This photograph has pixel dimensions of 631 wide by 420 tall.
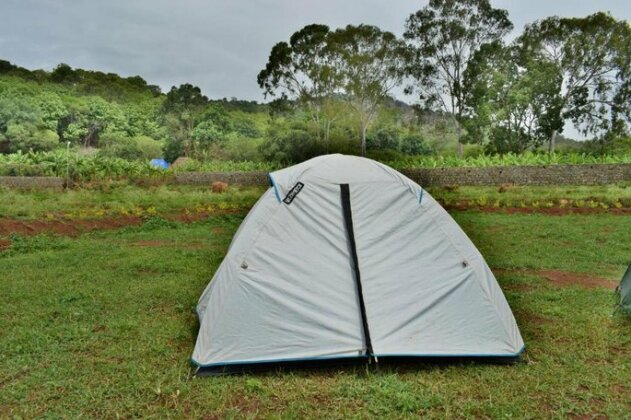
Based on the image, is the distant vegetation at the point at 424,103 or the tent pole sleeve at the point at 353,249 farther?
the distant vegetation at the point at 424,103

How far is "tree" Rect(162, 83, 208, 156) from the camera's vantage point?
50719 millimetres

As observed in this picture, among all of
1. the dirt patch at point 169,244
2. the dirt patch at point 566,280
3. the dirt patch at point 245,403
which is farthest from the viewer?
the dirt patch at point 169,244

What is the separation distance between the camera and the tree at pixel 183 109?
5072cm

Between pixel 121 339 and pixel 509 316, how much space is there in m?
3.70

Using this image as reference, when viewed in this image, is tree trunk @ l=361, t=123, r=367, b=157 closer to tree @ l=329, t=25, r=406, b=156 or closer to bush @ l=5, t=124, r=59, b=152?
tree @ l=329, t=25, r=406, b=156

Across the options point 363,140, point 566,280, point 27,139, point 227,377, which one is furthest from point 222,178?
point 27,139

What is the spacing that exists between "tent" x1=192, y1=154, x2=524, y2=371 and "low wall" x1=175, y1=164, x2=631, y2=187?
18999 mm

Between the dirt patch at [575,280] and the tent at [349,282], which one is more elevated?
the tent at [349,282]

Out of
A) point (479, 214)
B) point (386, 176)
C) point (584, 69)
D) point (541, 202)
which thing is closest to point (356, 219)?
point (386, 176)

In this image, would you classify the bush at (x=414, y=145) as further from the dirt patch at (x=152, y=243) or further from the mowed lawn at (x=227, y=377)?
the mowed lawn at (x=227, y=377)

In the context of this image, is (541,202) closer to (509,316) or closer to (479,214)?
(479,214)

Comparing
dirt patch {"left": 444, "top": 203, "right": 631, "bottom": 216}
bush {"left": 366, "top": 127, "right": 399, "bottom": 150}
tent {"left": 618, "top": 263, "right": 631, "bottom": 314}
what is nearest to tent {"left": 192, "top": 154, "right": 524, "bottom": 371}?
tent {"left": 618, "top": 263, "right": 631, "bottom": 314}

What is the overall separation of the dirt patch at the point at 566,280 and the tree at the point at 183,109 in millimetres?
45118

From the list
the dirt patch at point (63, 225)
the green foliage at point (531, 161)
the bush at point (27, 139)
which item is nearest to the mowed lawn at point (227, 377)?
the dirt patch at point (63, 225)
